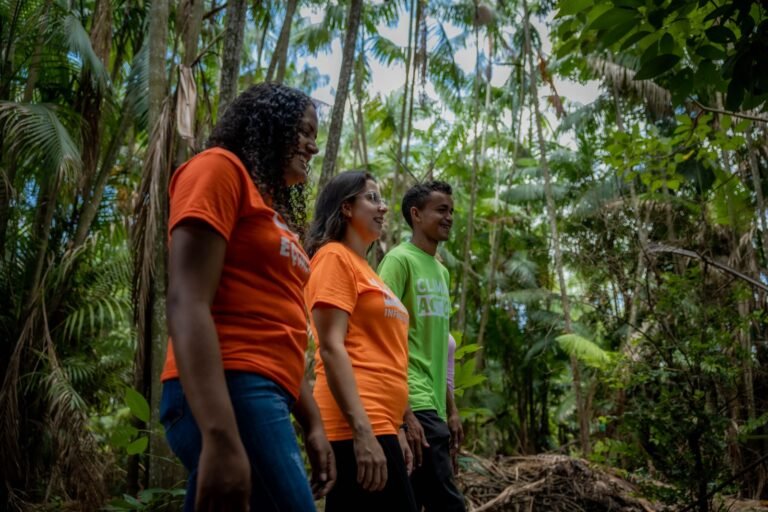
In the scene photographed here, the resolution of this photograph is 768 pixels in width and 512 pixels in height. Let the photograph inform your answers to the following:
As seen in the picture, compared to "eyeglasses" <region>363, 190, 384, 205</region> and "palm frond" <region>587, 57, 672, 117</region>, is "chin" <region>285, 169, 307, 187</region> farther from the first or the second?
"palm frond" <region>587, 57, 672, 117</region>

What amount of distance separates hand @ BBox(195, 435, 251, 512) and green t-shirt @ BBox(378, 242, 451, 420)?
1805mm

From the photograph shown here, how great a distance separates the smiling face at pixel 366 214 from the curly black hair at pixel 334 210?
2cm

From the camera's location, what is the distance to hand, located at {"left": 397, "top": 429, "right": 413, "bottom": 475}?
2.57 m

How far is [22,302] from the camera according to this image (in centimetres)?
695

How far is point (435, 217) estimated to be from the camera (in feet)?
11.5

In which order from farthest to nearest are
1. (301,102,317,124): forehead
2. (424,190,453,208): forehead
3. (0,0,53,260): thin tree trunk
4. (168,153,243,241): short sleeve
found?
(0,0,53,260): thin tree trunk → (424,190,453,208): forehead → (301,102,317,124): forehead → (168,153,243,241): short sleeve

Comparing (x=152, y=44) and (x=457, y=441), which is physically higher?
(x=152, y=44)

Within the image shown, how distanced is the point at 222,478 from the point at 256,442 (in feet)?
0.51

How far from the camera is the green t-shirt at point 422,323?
120 inches

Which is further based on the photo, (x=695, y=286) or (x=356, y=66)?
(x=356, y=66)

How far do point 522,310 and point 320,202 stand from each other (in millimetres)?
12179

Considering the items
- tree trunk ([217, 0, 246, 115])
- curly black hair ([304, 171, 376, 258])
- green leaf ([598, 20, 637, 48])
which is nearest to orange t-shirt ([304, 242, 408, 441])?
curly black hair ([304, 171, 376, 258])

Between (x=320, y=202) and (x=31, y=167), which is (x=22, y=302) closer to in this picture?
(x=31, y=167)

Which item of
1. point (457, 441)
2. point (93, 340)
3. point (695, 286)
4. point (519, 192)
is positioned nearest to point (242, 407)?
point (457, 441)
